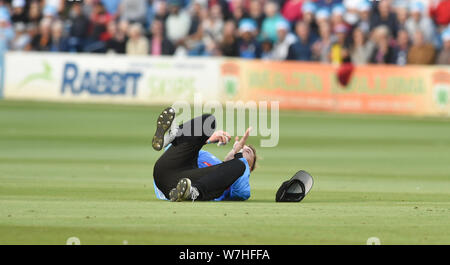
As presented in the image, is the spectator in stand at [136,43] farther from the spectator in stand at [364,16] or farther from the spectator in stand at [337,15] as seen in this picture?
the spectator in stand at [364,16]

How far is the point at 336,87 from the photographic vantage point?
29.0 m

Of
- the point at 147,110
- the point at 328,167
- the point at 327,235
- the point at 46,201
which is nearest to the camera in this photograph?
the point at 327,235

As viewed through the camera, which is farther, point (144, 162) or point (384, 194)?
point (144, 162)

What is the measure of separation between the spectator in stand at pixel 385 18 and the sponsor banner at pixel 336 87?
207 cm

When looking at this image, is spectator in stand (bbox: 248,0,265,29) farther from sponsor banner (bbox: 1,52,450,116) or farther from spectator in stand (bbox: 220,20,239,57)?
sponsor banner (bbox: 1,52,450,116)

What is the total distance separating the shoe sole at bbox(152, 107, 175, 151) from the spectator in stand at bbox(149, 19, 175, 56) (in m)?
19.3

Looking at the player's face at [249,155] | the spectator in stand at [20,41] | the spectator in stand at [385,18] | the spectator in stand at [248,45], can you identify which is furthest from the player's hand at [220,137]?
the spectator in stand at [20,41]

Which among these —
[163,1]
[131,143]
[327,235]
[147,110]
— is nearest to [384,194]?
[327,235]

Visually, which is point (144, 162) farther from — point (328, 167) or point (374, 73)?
point (374, 73)

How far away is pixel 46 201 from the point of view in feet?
38.1

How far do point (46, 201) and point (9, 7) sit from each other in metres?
21.2

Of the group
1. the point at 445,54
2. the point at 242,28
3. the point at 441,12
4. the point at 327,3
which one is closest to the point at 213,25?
the point at 242,28

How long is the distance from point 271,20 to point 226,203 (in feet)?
66.9

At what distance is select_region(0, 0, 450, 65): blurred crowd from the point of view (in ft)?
97.9
